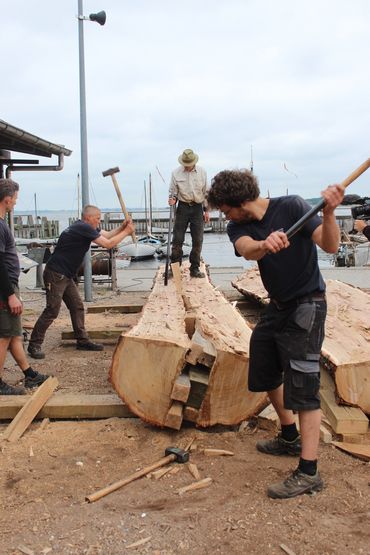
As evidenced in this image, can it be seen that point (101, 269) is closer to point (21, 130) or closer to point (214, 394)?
point (21, 130)

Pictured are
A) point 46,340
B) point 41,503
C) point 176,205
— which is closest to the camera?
point 41,503

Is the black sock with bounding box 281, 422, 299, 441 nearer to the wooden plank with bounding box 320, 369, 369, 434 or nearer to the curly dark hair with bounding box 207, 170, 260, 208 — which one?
the wooden plank with bounding box 320, 369, 369, 434

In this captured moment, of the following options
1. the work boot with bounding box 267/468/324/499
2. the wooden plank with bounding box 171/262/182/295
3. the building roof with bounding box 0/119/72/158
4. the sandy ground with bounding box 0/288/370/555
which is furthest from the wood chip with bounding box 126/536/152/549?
the building roof with bounding box 0/119/72/158

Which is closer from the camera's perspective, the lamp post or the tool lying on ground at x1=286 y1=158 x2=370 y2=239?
the tool lying on ground at x1=286 y1=158 x2=370 y2=239

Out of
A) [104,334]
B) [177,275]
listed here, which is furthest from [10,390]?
[177,275]

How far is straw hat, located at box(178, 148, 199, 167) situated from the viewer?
7.57 m

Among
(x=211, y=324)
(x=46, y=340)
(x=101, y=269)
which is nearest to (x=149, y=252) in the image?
(x=101, y=269)

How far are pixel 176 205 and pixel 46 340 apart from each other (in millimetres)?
2789

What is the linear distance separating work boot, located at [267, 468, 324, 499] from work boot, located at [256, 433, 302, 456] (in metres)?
0.46

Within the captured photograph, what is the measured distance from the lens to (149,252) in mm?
30000

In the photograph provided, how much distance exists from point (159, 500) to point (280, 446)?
0.98 m

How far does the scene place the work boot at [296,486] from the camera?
292cm

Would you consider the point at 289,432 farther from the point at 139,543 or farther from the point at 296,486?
the point at 139,543

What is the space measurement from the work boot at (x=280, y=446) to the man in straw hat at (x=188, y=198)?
4.43 metres
